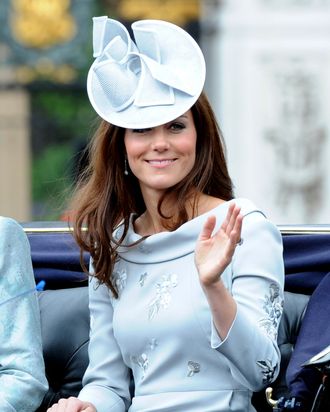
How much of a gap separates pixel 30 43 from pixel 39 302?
831cm

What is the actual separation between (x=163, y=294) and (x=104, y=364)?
28cm

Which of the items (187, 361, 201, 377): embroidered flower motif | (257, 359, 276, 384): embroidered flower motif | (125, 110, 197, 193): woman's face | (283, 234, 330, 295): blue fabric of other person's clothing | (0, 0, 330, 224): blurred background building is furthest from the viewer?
(0, 0, 330, 224): blurred background building

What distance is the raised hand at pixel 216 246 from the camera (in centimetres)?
292

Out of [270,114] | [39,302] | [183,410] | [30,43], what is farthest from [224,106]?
[183,410]

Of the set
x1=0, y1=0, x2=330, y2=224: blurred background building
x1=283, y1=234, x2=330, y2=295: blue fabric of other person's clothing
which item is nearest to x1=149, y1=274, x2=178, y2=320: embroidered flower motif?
x1=283, y1=234, x2=330, y2=295: blue fabric of other person's clothing

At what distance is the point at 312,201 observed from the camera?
34.0 feet

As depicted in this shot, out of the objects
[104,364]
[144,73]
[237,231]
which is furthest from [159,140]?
[104,364]

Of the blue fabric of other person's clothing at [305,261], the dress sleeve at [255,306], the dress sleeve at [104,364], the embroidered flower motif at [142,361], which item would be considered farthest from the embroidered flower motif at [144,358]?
the blue fabric of other person's clothing at [305,261]

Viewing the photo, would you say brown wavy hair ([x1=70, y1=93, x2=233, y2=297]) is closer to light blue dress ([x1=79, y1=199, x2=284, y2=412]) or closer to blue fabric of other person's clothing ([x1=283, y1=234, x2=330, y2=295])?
light blue dress ([x1=79, y1=199, x2=284, y2=412])

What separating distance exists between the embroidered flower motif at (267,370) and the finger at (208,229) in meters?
0.29

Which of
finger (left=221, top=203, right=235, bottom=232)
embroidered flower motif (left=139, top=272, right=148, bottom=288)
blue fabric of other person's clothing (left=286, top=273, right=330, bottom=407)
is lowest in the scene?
blue fabric of other person's clothing (left=286, top=273, right=330, bottom=407)

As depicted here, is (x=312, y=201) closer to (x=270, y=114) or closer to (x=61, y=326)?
(x=270, y=114)

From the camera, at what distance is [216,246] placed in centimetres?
297

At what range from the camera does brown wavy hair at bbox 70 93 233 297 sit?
11.0ft
